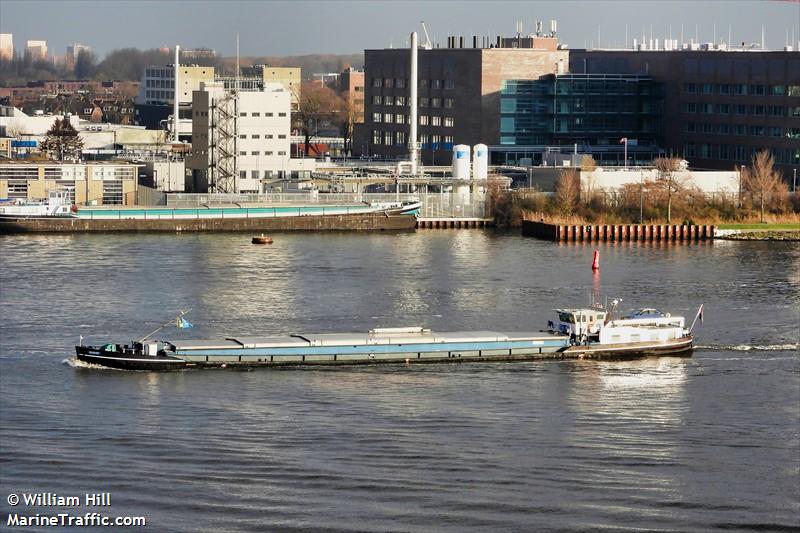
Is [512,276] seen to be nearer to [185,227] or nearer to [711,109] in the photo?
[185,227]

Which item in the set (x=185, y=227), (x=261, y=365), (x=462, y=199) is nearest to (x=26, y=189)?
(x=185, y=227)

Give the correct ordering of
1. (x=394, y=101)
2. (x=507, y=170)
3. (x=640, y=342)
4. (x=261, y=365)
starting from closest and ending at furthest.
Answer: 1. (x=261, y=365)
2. (x=640, y=342)
3. (x=507, y=170)
4. (x=394, y=101)

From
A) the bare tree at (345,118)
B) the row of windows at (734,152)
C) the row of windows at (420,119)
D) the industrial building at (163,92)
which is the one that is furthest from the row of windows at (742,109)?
the industrial building at (163,92)

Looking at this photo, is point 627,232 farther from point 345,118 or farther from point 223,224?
point 345,118

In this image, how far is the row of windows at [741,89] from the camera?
186 ft

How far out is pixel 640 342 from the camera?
2844cm

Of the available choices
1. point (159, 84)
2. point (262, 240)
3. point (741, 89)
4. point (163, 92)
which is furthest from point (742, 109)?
point (159, 84)

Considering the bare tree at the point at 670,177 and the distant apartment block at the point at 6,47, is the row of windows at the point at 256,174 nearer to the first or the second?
the bare tree at the point at 670,177

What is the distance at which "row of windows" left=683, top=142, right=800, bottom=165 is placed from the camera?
56.1 m

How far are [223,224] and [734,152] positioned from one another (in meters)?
19.8

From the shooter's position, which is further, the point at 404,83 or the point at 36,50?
the point at 36,50

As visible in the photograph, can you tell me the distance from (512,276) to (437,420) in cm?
1444

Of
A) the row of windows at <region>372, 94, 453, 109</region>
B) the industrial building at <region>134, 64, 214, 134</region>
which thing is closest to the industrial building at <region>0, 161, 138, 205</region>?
the row of windows at <region>372, 94, 453, 109</region>

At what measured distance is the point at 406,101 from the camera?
2704 inches
